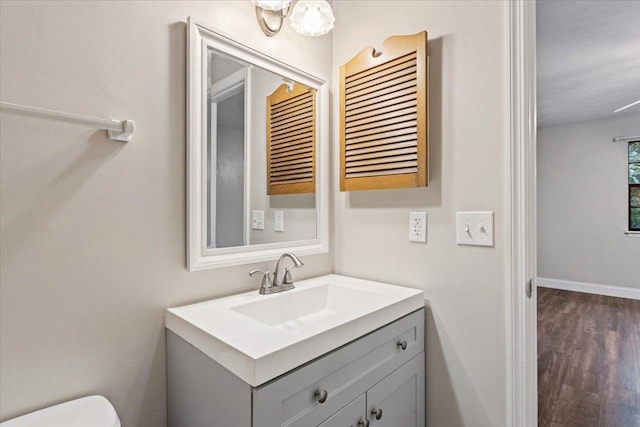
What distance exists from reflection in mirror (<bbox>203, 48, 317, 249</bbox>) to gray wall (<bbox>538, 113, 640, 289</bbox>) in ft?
15.6

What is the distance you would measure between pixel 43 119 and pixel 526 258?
1487 millimetres

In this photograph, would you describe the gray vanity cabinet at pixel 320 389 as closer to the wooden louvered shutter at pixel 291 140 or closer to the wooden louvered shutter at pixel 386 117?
the wooden louvered shutter at pixel 386 117

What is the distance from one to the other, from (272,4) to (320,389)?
54.1 inches

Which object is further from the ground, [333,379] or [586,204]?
[586,204]

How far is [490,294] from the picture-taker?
119 cm

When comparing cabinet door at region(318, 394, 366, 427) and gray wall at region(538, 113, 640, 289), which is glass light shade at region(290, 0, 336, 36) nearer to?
cabinet door at region(318, 394, 366, 427)

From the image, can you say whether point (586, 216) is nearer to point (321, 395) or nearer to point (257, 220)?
point (257, 220)

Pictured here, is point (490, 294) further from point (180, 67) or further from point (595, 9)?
point (595, 9)

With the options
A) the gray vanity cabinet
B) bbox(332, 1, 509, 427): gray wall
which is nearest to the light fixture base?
bbox(332, 1, 509, 427): gray wall

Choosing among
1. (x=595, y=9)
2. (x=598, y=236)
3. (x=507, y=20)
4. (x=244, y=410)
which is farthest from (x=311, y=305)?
(x=598, y=236)

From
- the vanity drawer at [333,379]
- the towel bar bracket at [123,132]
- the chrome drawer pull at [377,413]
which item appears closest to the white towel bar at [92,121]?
the towel bar bracket at [123,132]

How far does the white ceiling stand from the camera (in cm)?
208

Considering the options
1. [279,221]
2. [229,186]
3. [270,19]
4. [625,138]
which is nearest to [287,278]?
[279,221]

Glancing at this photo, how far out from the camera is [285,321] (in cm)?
128
